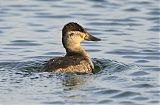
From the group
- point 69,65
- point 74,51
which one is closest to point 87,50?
point 74,51

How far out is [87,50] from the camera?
18.0 meters

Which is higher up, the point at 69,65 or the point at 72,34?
the point at 72,34

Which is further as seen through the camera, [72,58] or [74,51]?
[74,51]

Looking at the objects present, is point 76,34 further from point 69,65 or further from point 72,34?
point 69,65

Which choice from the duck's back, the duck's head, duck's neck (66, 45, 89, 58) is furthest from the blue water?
the duck's head

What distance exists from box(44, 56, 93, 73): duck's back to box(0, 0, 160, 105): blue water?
204 mm

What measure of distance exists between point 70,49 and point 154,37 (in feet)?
11.0

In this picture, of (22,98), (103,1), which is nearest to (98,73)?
(22,98)

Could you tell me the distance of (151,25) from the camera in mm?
20172

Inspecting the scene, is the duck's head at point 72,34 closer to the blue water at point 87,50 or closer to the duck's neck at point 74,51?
the duck's neck at point 74,51

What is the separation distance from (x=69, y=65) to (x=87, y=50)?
10.2 ft

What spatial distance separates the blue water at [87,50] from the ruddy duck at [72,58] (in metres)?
0.23

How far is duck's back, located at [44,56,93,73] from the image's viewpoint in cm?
1477

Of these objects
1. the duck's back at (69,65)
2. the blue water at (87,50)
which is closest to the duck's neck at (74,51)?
the blue water at (87,50)
